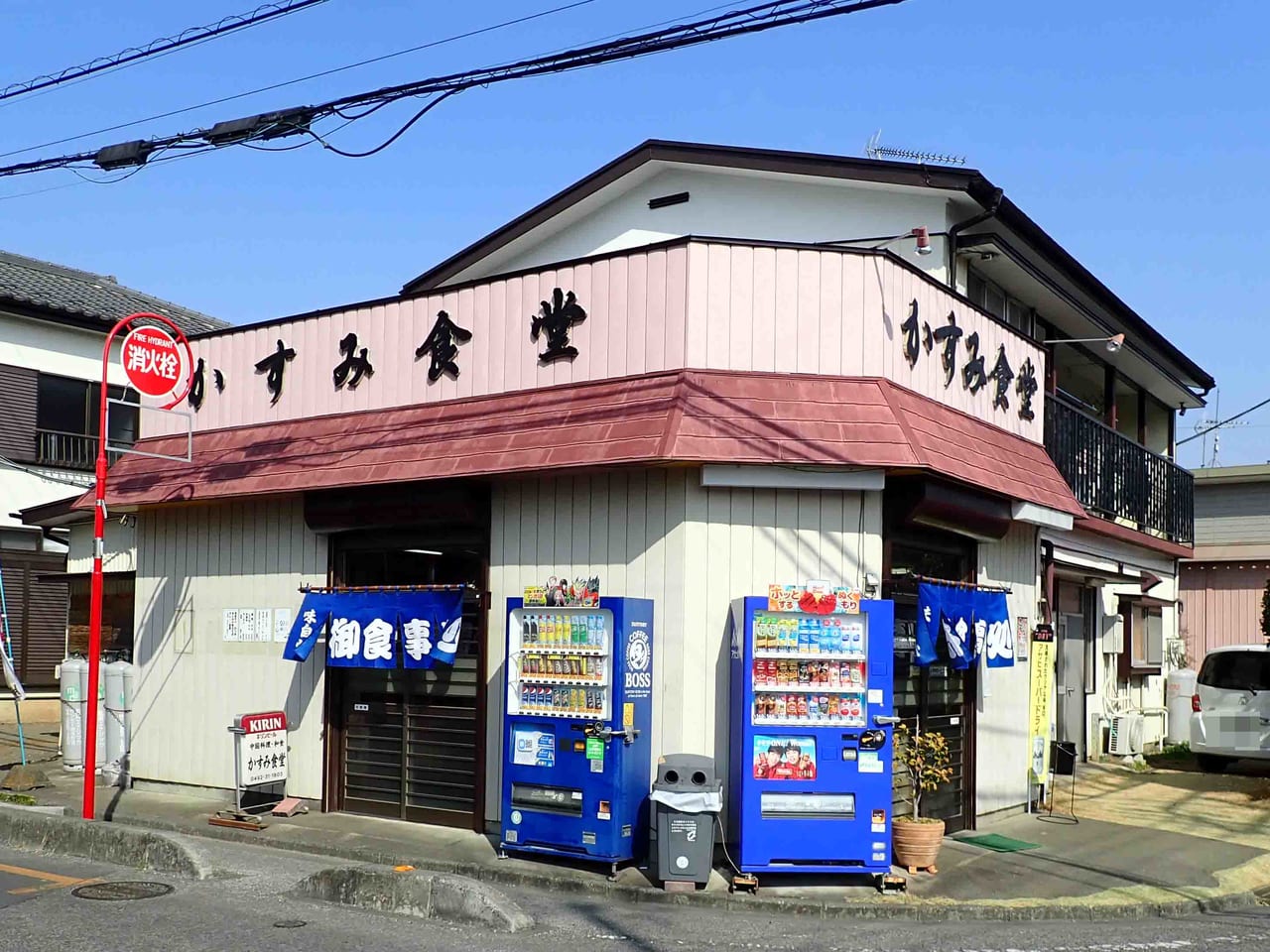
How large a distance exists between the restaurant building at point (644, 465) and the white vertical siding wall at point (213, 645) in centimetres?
3

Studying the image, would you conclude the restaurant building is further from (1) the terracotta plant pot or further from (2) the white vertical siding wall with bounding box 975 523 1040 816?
(1) the terracotta plant pot

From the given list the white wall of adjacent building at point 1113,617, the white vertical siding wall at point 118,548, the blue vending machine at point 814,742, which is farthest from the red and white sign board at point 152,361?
the white wall of adjacent building at point 1113,617

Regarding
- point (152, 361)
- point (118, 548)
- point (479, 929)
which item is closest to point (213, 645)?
point (118, 548)

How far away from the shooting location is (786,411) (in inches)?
426

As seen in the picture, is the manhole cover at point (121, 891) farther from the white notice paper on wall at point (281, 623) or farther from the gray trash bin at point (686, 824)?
the white notice paper on wall at point (281, 623)

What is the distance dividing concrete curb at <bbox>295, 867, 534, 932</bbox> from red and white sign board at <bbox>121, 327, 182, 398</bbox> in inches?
245

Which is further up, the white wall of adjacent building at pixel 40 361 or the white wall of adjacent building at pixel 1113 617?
the white wall of adjacent building at pixel 40 361

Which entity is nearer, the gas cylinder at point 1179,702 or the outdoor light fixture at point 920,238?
the outdoor light fixture at point 920,238

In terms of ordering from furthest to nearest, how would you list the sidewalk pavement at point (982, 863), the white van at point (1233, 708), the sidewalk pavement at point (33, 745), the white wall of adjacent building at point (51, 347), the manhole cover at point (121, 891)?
the white wall of adjacent building at point (51, 347) < the white van at point (1233, 708) < the sidewalk pavement at point (33, 745) < the sidewalk pavement at point (982, 863) < the manhole cover at point (121, 891)

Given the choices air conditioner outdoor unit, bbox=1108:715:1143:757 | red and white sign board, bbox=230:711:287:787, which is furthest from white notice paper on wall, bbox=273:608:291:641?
air conditioner outdoor unit, bbox=1108:715:1143:757

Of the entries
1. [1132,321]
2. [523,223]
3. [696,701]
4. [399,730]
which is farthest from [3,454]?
[1132,321]

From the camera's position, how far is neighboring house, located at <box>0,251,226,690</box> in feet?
80.7

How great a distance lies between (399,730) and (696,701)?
358 cm

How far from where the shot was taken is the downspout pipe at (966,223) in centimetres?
1423
